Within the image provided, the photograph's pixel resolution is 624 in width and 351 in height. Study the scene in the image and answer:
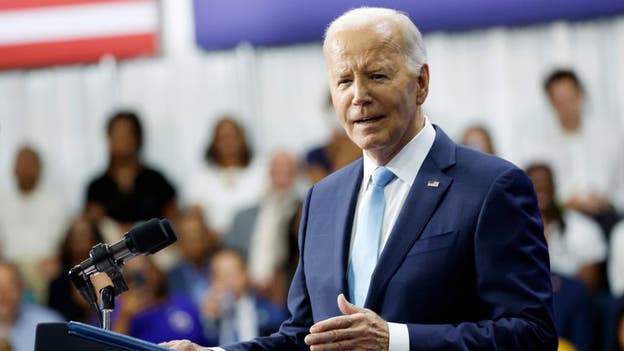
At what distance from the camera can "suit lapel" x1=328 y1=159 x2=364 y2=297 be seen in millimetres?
2511

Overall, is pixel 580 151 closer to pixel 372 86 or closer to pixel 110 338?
pixel 372 86

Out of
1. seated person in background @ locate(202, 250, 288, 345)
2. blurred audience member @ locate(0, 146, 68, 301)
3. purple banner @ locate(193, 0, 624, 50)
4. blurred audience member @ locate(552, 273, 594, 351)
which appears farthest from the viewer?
blurred audience member @ locate(0, 146, 68, 301)

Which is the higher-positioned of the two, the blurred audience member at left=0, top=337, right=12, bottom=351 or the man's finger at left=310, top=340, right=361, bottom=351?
the man's finger at left=310, top=340, right=361, bottom=351

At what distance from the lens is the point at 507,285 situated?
7.61 feet

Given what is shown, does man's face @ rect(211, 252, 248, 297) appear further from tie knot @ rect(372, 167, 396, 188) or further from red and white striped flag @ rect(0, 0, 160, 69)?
tie knot @ rect(372, 167, 396, 188)

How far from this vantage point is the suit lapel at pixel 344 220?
251 cm

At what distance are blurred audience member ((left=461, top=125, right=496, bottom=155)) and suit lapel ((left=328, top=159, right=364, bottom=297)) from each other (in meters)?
4.14

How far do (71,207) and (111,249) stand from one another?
574 cm

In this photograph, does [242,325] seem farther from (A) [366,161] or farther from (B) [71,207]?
(A) [366,161]

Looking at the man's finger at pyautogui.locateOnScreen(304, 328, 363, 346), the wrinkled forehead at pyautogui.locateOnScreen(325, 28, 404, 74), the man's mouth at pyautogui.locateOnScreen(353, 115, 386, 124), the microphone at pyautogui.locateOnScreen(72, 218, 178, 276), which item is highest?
the wrinkled forehead at pyautogui.locateOnScreen(325, 28, 404, 74)

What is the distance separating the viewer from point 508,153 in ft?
23.3

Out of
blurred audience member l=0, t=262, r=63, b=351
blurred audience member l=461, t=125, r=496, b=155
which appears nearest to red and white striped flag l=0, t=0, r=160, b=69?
blurred audience member l=0, t=262, r=63, b=351

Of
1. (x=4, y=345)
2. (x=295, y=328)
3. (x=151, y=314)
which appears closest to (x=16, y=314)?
(x=4, y=345)

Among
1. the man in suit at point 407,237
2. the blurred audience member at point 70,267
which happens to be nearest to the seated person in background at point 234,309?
the blurred audience member at point 70,267
